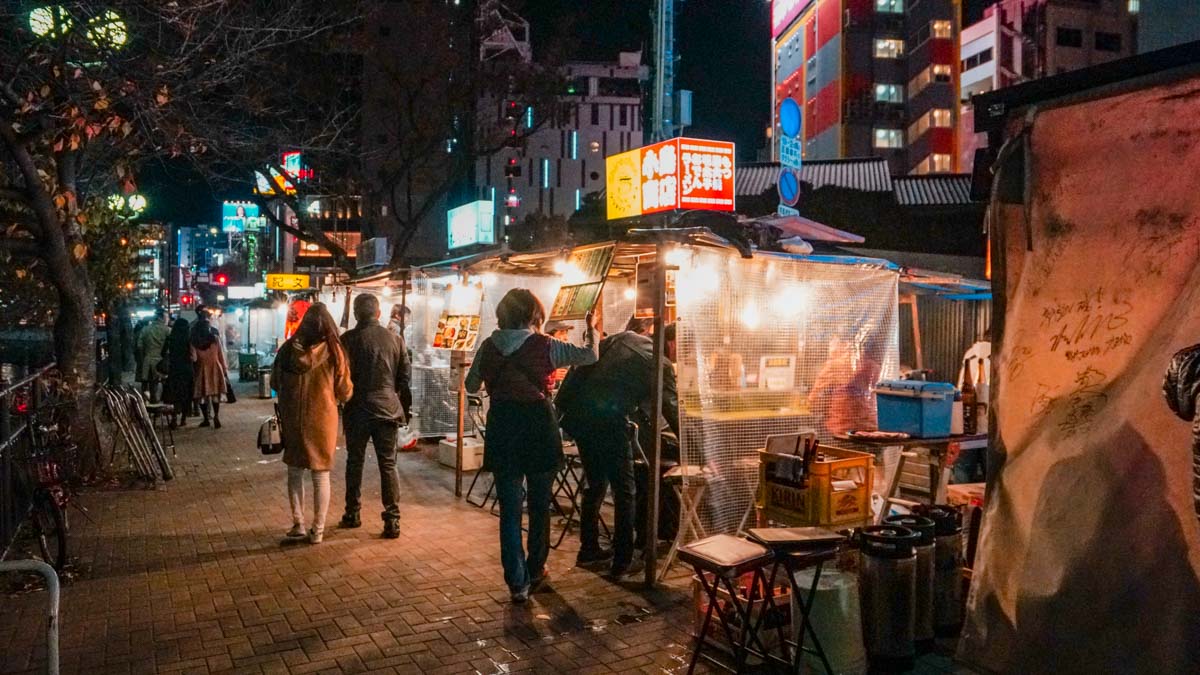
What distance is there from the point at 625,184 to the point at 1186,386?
19.3ft

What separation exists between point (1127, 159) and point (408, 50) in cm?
2479

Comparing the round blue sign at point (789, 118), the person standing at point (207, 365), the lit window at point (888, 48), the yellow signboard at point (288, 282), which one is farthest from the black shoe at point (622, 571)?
the lit window at point (888, 48)

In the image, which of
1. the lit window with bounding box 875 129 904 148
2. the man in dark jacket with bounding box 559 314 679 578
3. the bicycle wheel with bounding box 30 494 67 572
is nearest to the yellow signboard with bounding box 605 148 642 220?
the man in dark jacket with bounding box 559 314 679 578

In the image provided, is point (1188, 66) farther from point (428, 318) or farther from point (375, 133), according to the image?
point (375, 133)

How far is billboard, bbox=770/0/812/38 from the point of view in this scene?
47.1 m

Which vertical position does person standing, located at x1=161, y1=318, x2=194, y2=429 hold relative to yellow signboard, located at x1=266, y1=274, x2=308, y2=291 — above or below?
below

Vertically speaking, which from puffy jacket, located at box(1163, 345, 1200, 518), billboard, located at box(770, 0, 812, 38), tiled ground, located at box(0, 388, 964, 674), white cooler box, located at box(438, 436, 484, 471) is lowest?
tiled ground, located at box(0, 388, 964, 674)

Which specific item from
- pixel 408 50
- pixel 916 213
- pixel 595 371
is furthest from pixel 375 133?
pixel 595 371

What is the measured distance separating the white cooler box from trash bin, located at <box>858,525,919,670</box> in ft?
21.7

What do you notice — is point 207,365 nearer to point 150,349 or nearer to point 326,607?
point 150,349

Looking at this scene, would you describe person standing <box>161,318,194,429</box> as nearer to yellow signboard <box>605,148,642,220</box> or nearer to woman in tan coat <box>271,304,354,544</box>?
woman in tan coat <box>271,304,354,544</box>

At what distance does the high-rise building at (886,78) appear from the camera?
45281 millimetres

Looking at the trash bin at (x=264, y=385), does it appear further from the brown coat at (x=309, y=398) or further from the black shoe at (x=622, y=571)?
the black shoe at (x=622, y=571)

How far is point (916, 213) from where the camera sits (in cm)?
2136
